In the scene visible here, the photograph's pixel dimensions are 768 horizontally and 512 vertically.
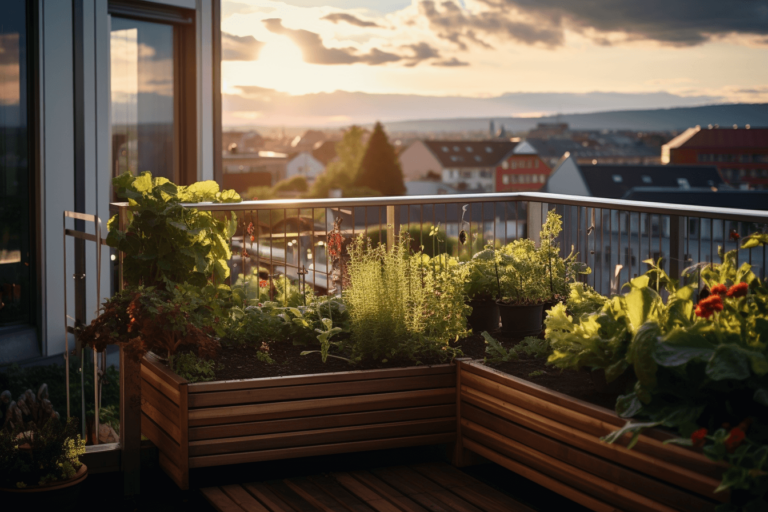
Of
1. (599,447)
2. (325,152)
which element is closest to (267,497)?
(599,447)

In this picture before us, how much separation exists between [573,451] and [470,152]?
82875 mm

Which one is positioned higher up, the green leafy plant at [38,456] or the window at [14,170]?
the window at [14,170]

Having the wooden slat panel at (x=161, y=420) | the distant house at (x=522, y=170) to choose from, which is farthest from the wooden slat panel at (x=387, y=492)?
the distant house at (x=522, y=170)

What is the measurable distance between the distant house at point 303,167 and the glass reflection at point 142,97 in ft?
238

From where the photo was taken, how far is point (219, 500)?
3205mm

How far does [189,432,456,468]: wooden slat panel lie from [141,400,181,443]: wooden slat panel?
130mm

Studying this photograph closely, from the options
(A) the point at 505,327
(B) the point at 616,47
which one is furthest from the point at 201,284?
(B) the point at 616,47

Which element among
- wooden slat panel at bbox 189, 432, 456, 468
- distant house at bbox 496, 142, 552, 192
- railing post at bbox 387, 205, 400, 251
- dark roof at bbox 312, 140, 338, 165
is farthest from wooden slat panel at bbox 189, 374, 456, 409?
dark roof at bbox 312, 140, 338, 165

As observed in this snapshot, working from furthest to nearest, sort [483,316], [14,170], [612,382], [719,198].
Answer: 1. [719,198]
2. [14,170]
3. [483,316]
4. [612,382]

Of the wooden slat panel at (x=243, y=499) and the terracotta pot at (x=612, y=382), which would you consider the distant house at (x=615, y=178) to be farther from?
the wooden slat panel at (x=243, y=499)

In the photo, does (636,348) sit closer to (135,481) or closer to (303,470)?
(303,470)

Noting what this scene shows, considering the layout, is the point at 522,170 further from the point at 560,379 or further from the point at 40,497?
the point at 40,497

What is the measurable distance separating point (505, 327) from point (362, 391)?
3.66 ft

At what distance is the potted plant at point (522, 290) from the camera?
417 centimetres
